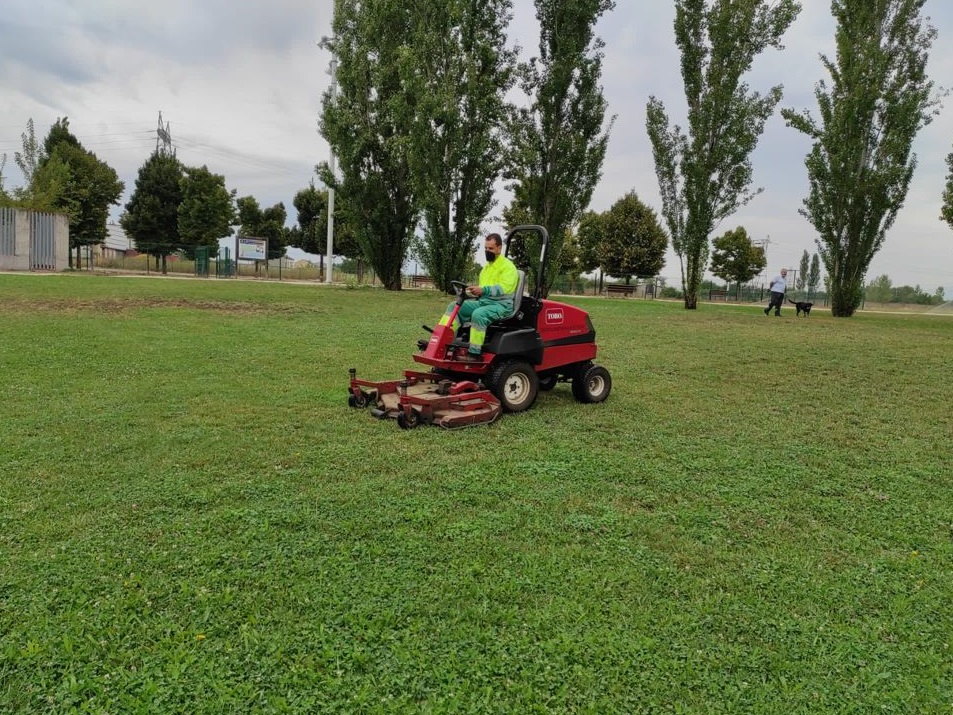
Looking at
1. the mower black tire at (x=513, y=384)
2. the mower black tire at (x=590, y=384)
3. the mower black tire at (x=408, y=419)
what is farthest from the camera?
the mower black tire at (x=590, y=384)

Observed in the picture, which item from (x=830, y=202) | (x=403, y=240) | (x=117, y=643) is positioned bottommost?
(x=117, y=643)

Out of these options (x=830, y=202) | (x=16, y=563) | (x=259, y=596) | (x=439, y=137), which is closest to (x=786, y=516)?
(x=259, y=596)

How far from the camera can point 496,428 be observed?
561 centimetres

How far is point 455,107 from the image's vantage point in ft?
72.4

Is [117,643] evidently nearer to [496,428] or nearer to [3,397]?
[496,428]

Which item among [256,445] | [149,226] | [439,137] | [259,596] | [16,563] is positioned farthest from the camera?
[149,226]

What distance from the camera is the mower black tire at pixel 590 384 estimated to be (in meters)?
6.81

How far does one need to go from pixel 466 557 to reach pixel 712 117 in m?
25.0

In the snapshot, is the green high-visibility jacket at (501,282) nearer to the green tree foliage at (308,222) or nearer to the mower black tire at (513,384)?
the mower black tire at (513,384)

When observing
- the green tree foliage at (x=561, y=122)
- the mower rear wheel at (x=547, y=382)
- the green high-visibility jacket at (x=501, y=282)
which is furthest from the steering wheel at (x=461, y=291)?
the green tree foliage at (x=561, y=122)

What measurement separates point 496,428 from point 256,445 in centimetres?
212

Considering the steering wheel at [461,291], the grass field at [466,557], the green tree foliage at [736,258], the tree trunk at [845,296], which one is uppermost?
the green tree foliage at [736,258]

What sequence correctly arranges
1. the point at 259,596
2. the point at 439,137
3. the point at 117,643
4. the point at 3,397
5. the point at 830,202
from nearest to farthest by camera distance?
the point at 117,643
the point at 259,596
the point at 3,397
the point at 439,137
the point at 830,202

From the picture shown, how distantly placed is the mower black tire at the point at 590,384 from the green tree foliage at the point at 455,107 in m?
16.9
